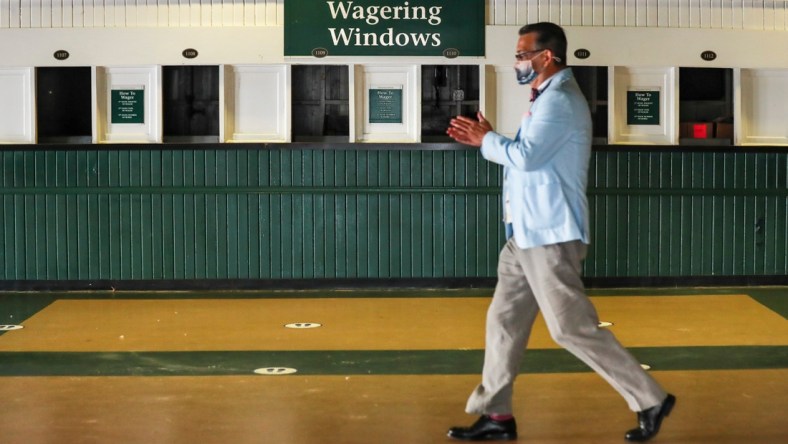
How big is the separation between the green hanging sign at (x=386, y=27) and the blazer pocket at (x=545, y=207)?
6087 mm

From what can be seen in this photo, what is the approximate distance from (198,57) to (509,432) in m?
6.60

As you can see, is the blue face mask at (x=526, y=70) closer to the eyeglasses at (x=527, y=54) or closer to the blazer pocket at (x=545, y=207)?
the eyeglasses at (x=527, y=54)

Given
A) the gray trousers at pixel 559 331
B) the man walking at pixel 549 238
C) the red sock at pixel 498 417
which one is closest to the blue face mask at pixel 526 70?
the man walking at pixel 549 238

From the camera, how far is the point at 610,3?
1120 centimetres

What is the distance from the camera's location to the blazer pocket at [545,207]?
16.9 ft

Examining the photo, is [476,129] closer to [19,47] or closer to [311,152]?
[311,152]

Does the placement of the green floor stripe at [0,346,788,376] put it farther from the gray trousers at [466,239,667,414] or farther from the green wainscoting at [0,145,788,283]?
the green wainscoting at [0,145,788,283]

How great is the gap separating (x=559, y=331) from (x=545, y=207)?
0.54 metres

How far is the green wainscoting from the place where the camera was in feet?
36.8

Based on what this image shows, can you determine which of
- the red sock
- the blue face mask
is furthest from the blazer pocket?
the red sock

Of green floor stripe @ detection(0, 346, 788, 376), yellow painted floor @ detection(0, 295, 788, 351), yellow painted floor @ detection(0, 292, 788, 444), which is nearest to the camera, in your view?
yellow painted floor @ detection(0, 292, 788, 444)

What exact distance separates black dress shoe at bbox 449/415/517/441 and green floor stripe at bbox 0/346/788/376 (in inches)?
67.7

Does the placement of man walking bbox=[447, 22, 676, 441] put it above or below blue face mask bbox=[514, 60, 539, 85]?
below

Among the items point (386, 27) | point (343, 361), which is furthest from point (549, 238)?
point (386, 27)
